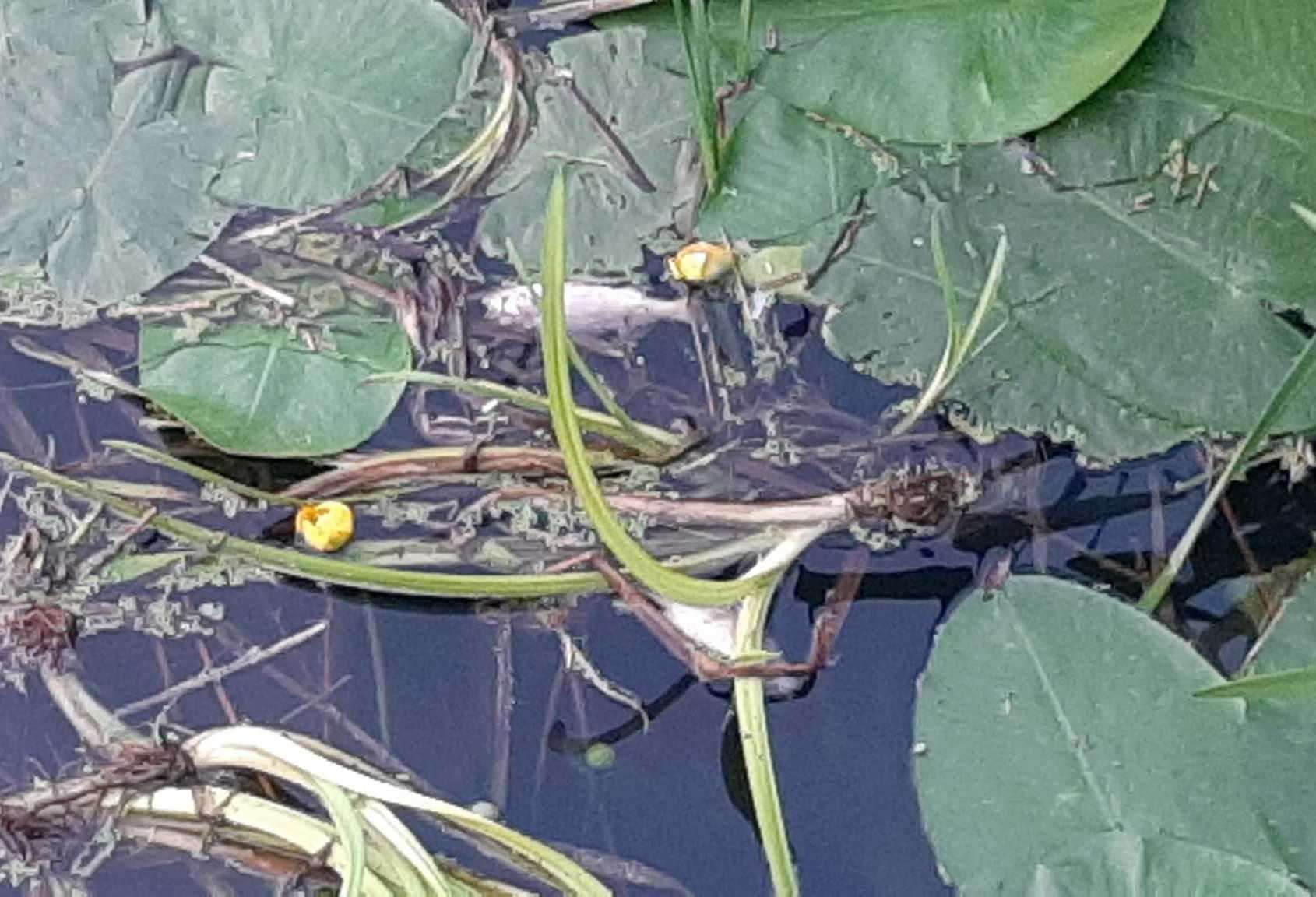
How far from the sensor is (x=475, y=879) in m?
1.02

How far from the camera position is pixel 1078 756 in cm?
92

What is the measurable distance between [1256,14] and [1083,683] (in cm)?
43

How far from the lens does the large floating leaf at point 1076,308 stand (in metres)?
0.97

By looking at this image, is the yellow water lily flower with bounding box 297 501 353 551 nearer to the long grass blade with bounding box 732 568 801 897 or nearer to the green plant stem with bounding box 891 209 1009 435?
the long grass blade with bounding box 732 568 801 897

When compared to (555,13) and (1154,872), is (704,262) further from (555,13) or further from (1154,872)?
(1154,872)

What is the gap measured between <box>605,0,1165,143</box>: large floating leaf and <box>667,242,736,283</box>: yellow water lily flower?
0.36ft

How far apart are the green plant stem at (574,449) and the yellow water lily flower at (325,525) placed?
0.66 ft

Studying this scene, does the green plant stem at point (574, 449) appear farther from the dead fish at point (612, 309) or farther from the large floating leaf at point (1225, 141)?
the large floating leaf at point (1225, 141)

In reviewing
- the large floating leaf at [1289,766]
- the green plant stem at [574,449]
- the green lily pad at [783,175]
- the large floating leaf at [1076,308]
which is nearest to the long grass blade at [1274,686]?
the large floating leaf at [1289,766]

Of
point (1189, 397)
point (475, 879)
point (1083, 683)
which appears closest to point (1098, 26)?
point (1189, 397)

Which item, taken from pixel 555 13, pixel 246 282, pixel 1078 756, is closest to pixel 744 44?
pixel 555 13

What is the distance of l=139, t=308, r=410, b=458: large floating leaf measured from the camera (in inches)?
40.8

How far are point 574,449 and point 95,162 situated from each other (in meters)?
0.42

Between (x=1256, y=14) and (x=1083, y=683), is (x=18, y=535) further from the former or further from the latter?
(x=1256, y=14)
